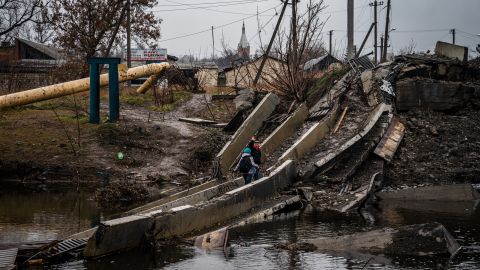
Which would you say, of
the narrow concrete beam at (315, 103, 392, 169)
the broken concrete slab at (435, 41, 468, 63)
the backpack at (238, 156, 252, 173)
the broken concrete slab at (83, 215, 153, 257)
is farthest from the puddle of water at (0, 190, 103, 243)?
the broken concrete slab at (435, 41, 468, 63)

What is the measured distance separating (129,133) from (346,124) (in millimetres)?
7902

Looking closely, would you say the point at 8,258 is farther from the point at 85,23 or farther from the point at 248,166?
the point at 85,23

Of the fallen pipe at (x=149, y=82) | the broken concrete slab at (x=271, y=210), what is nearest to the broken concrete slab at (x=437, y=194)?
the broken concrete slab at (x=271, y=210)

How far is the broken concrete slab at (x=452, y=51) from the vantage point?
25422 mm

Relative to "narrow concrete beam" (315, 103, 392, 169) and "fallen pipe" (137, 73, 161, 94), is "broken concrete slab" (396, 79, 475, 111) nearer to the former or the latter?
"narrow concrete beam" (315, 103, 392, 169)

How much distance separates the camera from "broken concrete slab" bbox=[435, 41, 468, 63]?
25.4m

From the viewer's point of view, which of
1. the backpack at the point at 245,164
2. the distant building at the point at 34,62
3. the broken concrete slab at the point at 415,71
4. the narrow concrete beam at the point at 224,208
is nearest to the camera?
the narrow concrete beam at the point at 224,208

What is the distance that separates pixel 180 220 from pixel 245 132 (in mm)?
8975

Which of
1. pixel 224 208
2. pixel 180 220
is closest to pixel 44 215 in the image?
pixel 180 220

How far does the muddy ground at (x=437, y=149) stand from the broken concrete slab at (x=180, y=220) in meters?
4.83

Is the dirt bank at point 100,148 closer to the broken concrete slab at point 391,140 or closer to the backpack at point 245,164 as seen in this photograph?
the backpack at point 245,164

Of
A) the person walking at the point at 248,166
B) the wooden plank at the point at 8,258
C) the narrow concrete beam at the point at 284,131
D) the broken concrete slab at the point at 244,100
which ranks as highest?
the broken concrete slab at the point at 244,100

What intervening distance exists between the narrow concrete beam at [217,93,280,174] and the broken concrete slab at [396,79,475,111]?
4867 millimetres

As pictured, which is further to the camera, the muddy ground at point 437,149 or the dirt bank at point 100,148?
the muddy ground at point 437,149
